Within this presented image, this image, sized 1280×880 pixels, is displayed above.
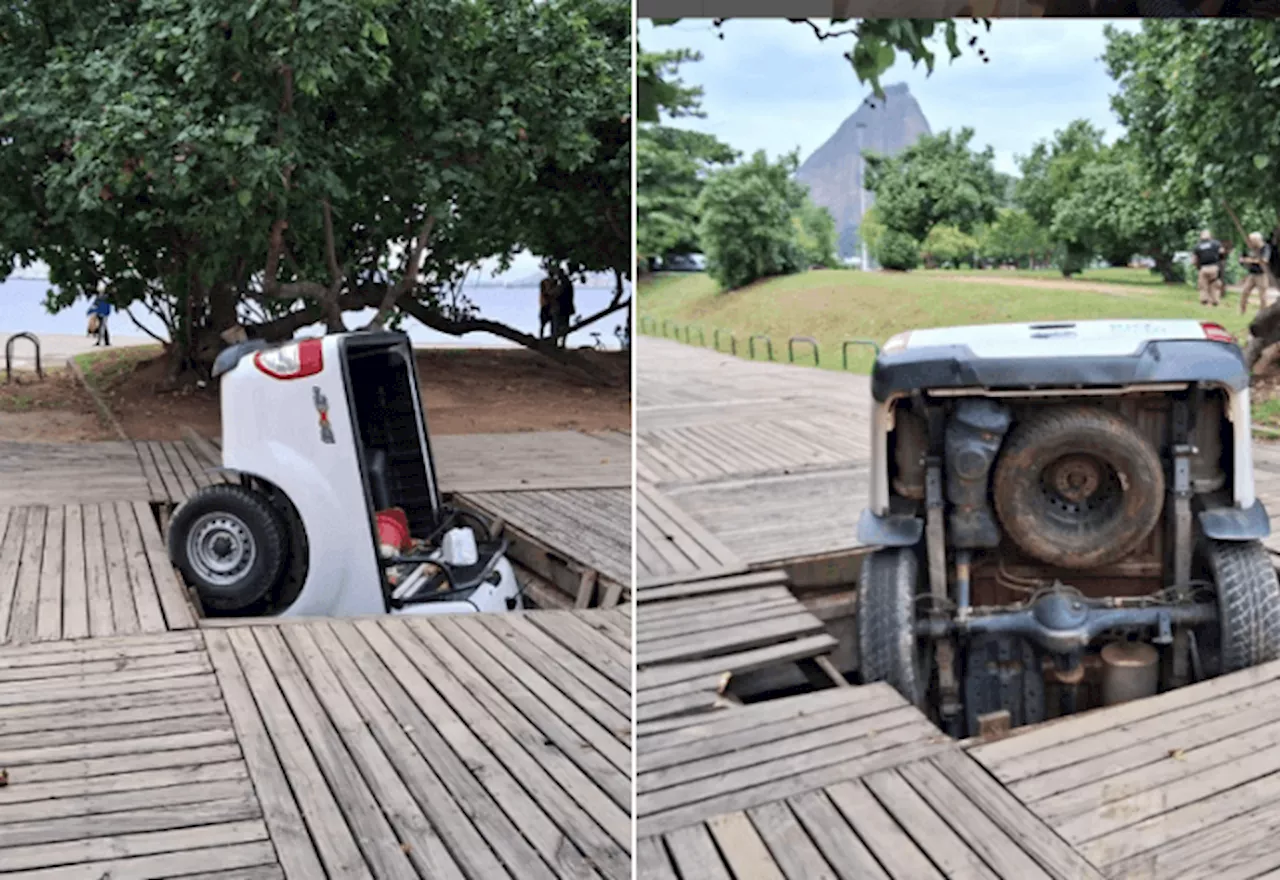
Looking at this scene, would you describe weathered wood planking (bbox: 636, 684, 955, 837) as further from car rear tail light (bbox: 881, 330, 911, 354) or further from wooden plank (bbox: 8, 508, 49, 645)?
wooden plank (bbox: 8, 508, 49, 645)

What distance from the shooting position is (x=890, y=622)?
2203 mm

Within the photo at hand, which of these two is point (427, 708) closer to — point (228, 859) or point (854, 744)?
point (228, 859)

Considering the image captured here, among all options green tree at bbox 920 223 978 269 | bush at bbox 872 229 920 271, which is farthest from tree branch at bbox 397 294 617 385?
green tree at bbox 920 223 978 269

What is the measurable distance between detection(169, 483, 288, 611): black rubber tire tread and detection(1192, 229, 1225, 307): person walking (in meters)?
2.85

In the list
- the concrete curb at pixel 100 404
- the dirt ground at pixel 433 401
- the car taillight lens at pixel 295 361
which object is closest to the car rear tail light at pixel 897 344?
the car taillight lens at pixel 295 361

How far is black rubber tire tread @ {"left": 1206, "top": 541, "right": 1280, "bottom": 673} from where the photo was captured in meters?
2.10

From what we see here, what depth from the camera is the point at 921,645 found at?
7.50ft

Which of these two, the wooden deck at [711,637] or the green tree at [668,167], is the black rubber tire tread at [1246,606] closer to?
the wooden deck at [711,637]

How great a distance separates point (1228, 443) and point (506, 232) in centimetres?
502

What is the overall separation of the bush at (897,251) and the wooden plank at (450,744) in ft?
11.0

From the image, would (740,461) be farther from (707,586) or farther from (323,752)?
(323,752)

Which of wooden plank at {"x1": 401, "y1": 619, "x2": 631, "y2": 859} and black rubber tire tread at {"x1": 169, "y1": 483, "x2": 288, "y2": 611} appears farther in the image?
black rubber tire tread at {"x1": 169, "y1": 483, "x2": 288, "y2": 611}

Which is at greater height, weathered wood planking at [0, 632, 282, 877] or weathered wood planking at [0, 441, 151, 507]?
weathered wood planking at [0, 441, 151, 507]

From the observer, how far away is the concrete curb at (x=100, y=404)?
567 centimetres
